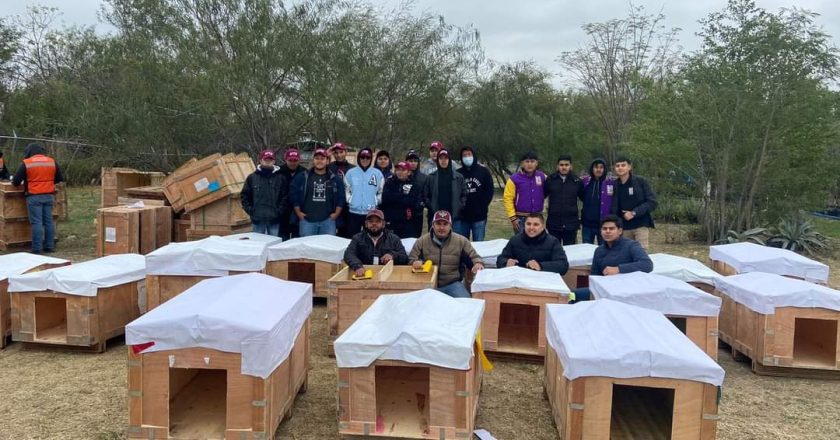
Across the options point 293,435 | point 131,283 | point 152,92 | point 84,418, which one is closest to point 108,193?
point 152,92

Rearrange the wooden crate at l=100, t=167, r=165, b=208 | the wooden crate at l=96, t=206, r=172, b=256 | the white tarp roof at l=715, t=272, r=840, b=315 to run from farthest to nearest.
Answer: the wooden crate at l=100, t=167, r=165, b=208 → the wooden crate at l=96, t=206, r=172, b=256 → the white tarp roof at l=715, t=272, r=840, b=315

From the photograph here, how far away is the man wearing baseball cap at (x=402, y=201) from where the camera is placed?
8.02 metres

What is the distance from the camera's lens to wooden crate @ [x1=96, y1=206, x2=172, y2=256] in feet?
30.8

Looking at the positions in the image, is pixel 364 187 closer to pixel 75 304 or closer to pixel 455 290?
pixel 455 290

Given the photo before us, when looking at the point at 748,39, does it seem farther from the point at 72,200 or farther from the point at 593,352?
the point at 72,200

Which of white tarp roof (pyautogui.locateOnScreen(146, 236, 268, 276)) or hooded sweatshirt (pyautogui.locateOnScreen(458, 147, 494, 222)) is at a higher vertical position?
hooded sweatshirt (pyautogui.locateOnScreen(458, 147, 494, 222))

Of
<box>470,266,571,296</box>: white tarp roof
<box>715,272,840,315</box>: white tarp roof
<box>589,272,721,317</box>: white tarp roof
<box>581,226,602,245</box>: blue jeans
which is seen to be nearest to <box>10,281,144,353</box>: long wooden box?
<box>470,266,571,296</box>: white tarp roof

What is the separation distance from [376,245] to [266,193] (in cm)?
247

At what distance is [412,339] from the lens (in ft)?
12.4

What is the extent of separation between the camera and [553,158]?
2434cm

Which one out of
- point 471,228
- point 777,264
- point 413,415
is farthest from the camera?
point 471,228

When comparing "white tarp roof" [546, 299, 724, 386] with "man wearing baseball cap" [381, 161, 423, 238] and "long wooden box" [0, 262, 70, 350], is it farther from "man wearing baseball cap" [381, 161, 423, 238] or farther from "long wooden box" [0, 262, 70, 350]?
"long wooden box" [0, 262, 70, 350]

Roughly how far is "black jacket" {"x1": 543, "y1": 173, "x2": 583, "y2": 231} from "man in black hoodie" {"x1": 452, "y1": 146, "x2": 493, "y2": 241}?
0.84 m

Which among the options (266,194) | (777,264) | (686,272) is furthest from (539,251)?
(266,194)
